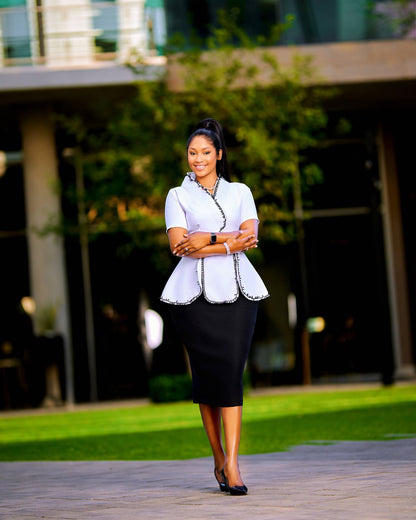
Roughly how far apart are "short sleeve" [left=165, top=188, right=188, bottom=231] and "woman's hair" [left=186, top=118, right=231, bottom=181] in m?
0.33

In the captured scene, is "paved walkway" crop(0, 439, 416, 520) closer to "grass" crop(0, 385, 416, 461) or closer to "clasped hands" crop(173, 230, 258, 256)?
"grass" crop(0, 385, 416, 461)

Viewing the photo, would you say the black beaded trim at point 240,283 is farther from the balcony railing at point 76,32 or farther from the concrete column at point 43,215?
the concrete column at point 43,215

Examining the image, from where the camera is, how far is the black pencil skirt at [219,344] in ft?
17.2

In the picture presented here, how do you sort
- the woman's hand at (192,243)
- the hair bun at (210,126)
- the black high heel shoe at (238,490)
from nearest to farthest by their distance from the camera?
the black high heel shoe at (238,490) < the woman's hand at (192,243) < the hair bun at (210,126)

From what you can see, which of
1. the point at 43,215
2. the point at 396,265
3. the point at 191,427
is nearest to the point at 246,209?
the point at 191,427

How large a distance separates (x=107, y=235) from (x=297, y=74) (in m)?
5.54

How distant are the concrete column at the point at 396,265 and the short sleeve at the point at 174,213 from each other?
15.9 metres

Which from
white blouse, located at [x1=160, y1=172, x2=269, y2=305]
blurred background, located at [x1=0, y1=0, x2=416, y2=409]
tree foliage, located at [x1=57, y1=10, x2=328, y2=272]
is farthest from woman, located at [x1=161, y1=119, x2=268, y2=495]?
blurred background, located at [x1=0, y1=0, x2=416, y2=409]

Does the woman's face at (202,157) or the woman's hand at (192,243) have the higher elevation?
the woman's face at (202,157)

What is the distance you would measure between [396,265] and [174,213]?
1600 centimetres

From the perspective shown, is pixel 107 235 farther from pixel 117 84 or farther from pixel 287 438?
pixel 287 438

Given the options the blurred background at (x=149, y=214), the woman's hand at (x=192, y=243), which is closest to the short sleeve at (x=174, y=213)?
the woman's hand at (x=192, y=243)

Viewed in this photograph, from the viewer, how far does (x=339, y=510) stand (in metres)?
4.23

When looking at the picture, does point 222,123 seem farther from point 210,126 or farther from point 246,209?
point 246,209
